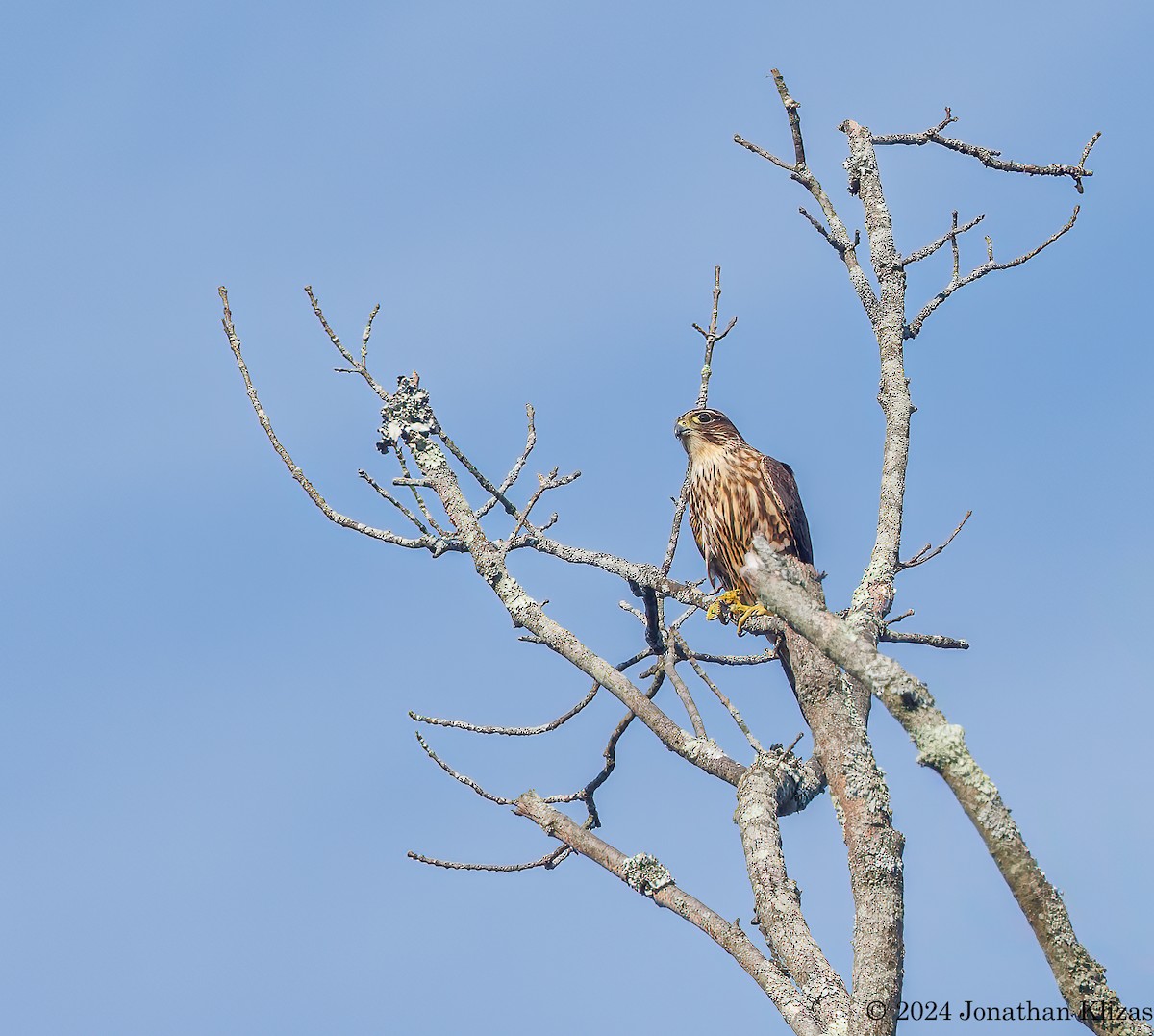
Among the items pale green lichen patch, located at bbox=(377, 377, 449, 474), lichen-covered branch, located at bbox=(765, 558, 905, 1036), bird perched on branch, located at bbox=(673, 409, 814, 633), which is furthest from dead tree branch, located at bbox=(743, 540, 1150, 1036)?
bird perched on branch, located at bbox=(673, 409, 814, 633)

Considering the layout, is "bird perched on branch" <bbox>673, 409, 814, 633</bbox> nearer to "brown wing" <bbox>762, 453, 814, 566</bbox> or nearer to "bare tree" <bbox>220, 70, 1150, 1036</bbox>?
"brown wing" <bbox>762, 453, 814, 566</bbox>

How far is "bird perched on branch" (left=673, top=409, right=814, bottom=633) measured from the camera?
8.88 metres

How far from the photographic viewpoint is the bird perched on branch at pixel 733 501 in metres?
8.88

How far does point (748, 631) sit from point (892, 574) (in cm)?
142

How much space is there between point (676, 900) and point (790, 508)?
484 cm

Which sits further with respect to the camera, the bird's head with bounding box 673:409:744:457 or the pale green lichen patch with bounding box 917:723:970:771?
the bird's head with bounding box 673:409:744:457

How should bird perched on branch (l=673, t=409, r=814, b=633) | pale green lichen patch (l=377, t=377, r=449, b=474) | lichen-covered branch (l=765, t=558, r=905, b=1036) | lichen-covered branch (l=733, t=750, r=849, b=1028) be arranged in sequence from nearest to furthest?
lichen-covered branch (l=765, t=558, r=905, b=1036)
lichen-covered branch (l=733, t=750, r=849, b=1028)
pale green lichen patch (l=377, t=377, r=449, b=474)
bird perched on branch (l=673, t=409, r=814, b=633)

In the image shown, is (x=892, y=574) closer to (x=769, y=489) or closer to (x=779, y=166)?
(x=779, y=166)

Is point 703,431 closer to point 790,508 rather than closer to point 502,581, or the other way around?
point 790,508

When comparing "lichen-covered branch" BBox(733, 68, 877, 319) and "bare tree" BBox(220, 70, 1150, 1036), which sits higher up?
"lichen-covered branch" BBox(733, 68, 877, 319)

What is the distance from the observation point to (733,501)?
910 cm

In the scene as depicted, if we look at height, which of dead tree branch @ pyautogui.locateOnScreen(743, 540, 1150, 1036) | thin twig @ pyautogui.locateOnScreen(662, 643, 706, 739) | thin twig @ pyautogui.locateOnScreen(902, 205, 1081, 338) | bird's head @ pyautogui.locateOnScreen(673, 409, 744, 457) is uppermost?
bird's head @ pyautogui.locateOnScreen(673, 409, 744, 457)

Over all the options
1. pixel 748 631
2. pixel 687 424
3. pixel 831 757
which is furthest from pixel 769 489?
pixel 831 757

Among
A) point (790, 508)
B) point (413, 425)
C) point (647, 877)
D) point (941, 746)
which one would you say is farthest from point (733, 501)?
point (941, 746)
